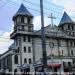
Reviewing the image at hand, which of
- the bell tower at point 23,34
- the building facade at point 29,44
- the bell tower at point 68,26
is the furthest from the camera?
the bell tower at point 68,26

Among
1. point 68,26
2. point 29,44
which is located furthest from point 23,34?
point 68,26

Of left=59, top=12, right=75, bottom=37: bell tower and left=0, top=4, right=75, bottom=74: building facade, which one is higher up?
left=59, top=12, right=75, bottom=37: bell tower

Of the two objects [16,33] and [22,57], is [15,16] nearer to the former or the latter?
[16,33]

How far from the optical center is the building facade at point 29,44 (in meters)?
71.1

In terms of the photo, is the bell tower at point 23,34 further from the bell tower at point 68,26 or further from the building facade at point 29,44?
the bell tower at point 68,26

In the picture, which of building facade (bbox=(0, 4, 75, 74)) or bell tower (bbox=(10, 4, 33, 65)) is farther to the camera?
bell tower (bbox=(10, 4, 33, 65))

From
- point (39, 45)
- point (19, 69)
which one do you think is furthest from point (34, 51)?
point (19, 69)

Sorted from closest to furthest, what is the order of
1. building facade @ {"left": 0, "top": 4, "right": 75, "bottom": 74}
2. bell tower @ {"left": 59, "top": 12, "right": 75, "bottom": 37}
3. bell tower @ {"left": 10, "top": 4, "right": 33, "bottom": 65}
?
building facade @ {"left": 0, "top": 4, "right": 75, "bottom": 74} → bell tower @ {"left": 10, "top": 4, "right": 33, "bottom": 65} → bell tower @ {"left": 59, "top": 12, "right": 75, "bottom": 37}

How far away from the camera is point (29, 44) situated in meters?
73.6

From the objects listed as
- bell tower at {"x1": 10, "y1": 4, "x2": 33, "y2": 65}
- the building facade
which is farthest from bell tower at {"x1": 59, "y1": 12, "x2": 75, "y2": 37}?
bell tower at {"x1": 10, "y1": 4, "x2": 33, "y2": 65}

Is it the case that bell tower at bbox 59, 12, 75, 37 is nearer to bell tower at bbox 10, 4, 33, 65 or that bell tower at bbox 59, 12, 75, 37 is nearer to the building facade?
the building facade

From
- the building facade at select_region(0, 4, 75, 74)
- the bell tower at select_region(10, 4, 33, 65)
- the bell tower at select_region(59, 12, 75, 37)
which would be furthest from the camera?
the bell tower at select_region(59, 12, 75, 37)

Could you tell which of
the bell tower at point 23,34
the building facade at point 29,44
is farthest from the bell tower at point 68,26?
the bell tower at point 23,34

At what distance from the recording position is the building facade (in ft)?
233
